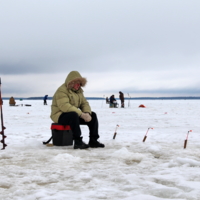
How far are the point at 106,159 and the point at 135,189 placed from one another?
1322 millimetres

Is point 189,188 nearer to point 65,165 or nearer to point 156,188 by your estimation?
point 156,188

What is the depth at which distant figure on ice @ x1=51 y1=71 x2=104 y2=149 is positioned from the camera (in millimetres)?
4406

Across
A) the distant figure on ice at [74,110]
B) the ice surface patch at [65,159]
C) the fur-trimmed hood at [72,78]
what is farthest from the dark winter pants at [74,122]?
the ice surface patch at [65,159]

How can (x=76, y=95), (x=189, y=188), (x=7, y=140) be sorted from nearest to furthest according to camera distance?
(x=189, y=188) → (x=76, y=95) → (x=7, y=140)

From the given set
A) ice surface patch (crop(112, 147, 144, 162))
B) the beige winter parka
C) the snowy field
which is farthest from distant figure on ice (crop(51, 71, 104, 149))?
ice surface patch (crop(112, 147, 144, 162))

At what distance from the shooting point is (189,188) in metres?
2.34

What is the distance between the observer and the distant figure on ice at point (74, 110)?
4.41m

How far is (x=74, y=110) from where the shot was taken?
4.44m

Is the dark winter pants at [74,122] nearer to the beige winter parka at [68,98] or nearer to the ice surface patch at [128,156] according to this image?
the beige winter parka at [68,98]

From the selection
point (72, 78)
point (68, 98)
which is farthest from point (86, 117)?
point (72, 78)

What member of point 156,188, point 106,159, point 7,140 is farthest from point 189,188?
point 7,140

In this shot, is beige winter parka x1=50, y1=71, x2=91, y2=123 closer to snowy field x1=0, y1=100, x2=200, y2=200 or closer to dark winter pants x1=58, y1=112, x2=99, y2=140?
dark winter pants x1=58, y1=112, x2=99, y2=140

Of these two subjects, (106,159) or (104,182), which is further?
(106,159)

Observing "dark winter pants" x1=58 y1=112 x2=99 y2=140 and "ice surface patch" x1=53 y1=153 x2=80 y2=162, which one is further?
"dark winter pants" x1=58 y1=112 x2=99 y2=140
